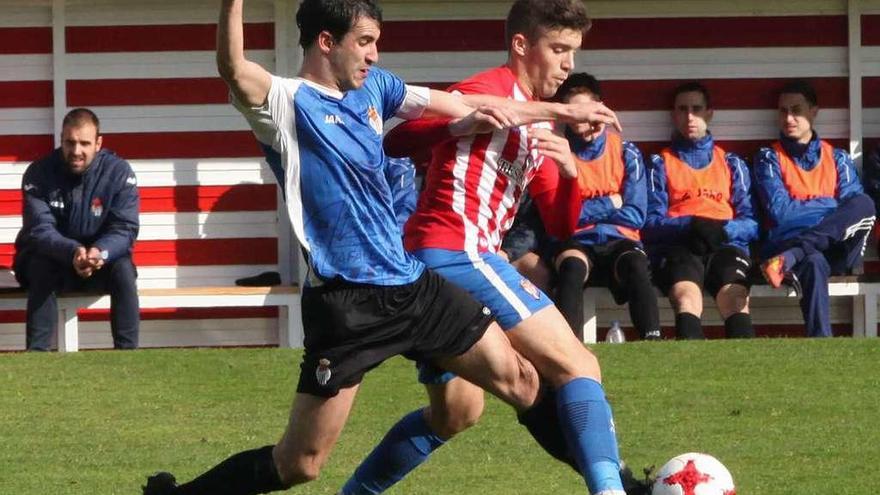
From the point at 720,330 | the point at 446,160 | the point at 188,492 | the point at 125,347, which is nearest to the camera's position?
the point at 188,492

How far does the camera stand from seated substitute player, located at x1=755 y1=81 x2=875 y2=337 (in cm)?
1231

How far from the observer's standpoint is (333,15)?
6.29 m

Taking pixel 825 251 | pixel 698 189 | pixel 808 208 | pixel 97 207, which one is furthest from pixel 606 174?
pixel 97 207

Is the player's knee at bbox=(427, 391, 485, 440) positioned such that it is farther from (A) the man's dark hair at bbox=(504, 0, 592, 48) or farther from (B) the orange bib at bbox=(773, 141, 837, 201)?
(B) the orange bib at bbox=(773, 141, 837, 201)

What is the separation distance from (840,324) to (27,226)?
5.96m

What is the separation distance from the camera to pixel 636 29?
13859mm

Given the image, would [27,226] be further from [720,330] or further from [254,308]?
[720,330]

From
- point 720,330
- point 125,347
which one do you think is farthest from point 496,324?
point 720,330

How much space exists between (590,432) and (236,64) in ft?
5.82

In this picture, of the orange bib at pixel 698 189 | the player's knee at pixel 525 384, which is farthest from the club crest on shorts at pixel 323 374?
the orange bib at pixel 698 189

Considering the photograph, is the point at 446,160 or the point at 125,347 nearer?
the point at 446,160

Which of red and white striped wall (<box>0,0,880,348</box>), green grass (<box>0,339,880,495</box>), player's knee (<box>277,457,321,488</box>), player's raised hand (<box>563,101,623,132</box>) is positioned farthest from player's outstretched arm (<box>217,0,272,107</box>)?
red and white striped wall (<box>0,0,880,348</box>)

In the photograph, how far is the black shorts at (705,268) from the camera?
12250 mm

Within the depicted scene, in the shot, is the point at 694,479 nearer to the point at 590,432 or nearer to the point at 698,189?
the point at 590,432
